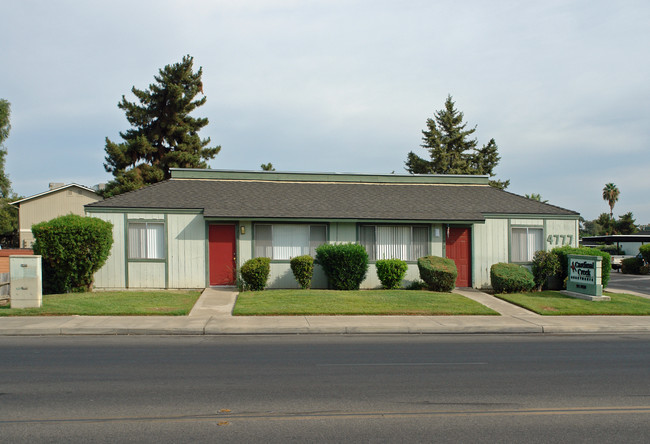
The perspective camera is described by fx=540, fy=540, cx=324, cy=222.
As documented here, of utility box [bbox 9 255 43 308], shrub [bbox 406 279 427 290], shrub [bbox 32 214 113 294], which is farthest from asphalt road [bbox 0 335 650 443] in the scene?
shrub [bbox 406 279 427 290]

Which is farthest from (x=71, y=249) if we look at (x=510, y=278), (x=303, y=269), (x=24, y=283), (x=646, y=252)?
(x=646, y=252)

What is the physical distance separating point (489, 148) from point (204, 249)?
4498 centimetres

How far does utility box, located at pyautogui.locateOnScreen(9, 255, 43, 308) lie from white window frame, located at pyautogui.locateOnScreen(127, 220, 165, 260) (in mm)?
4884

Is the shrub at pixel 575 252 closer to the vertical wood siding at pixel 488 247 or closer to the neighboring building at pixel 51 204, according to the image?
the vertical wood siding at pixel 488 247

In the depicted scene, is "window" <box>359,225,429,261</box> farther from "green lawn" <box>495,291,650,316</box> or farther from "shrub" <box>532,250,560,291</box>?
"shrub" <box>532,250,560,291</box>

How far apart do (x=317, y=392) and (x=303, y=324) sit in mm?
6349

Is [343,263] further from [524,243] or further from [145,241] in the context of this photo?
[524,243]

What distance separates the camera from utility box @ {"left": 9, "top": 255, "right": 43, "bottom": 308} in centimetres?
1470

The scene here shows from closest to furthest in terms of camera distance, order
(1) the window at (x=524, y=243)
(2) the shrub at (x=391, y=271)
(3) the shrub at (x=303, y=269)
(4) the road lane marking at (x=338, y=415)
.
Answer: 1. (4) the road lane marking at (x=338, y=415)
2. (3) the shrub at (x=303, y=269)
3. (2) the shrub at (x=391, y=271)
4. (1) the window at (x=524, y=243)

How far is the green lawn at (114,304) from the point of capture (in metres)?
14.4

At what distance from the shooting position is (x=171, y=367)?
888cm

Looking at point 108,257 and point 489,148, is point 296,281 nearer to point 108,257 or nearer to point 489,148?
point 108,257

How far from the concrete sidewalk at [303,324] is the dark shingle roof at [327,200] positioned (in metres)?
5.40

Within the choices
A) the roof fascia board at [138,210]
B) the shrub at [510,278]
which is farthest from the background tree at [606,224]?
the roof fascia board at [138,210]
